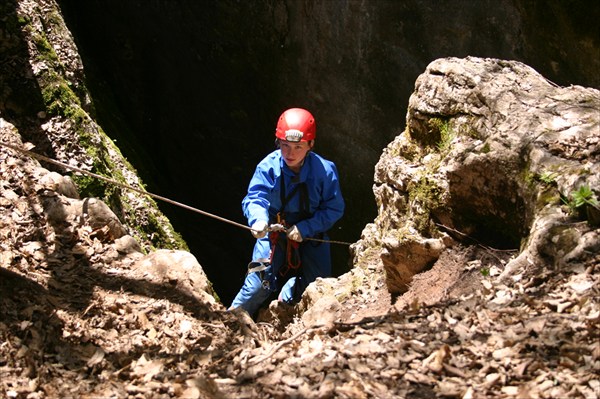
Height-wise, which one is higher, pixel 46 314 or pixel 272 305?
pixel 46 314

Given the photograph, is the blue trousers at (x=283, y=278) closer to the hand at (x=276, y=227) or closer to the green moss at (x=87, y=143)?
the hand at (x=276, y=227)

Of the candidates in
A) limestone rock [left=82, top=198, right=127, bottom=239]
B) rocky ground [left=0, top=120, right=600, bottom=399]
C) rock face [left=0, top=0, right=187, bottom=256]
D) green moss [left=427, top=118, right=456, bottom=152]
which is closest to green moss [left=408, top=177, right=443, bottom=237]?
green moss [left=427, top=118, right=456, bottom=152]

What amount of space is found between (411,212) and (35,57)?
355 centimetres

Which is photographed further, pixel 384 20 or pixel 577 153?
pixel 384 20

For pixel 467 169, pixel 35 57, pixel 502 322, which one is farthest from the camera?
pixel 35 57

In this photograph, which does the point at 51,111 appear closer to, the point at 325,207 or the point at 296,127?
the point at 296,127

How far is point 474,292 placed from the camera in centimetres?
367

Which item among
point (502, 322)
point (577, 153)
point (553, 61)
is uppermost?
point (553, 61)

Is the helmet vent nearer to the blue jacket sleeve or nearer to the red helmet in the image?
the red helmet

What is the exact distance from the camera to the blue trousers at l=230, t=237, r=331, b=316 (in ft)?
21.6

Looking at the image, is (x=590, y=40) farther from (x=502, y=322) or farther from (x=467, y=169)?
(x=502, y=322)

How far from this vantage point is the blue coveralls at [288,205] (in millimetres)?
6402

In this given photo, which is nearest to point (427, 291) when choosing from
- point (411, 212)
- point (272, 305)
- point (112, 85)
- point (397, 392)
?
point (411, 212)

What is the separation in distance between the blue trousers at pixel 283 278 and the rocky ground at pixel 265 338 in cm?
221
